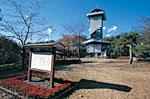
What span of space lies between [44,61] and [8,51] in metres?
10.8

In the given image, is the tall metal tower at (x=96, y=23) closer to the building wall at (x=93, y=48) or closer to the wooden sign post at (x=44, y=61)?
the building wall at (x=93, y=48)

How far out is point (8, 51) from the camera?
59.2 ft

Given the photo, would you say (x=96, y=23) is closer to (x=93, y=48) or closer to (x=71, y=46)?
(x=93, y=48)

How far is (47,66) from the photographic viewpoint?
29.0ft

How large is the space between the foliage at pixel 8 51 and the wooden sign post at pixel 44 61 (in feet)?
28.3

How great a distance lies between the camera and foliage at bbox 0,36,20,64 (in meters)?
16.9

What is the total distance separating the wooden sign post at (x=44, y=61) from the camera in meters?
8.55

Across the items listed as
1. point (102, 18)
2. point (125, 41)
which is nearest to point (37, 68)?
point (125, 41)

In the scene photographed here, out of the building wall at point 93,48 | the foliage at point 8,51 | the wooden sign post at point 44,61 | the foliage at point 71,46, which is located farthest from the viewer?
the building wall at point 93,48

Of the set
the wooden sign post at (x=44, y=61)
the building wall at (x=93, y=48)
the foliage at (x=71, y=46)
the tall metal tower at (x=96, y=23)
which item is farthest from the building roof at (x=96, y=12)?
the wooden sign post at (x=44, y=61)

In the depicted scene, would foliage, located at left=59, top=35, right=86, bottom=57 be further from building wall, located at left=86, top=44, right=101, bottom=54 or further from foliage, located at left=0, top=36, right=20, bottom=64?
foliage, located at left=0, top=36, right=20, bottom=64

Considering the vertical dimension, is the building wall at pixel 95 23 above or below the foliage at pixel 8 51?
above

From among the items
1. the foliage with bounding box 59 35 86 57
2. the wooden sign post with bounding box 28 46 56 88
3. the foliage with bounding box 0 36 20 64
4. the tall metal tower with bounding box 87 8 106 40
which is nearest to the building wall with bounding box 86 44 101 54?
the foliage with bounding box 59 35 86 57

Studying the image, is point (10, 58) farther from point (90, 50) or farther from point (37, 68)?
point (90, 50)
